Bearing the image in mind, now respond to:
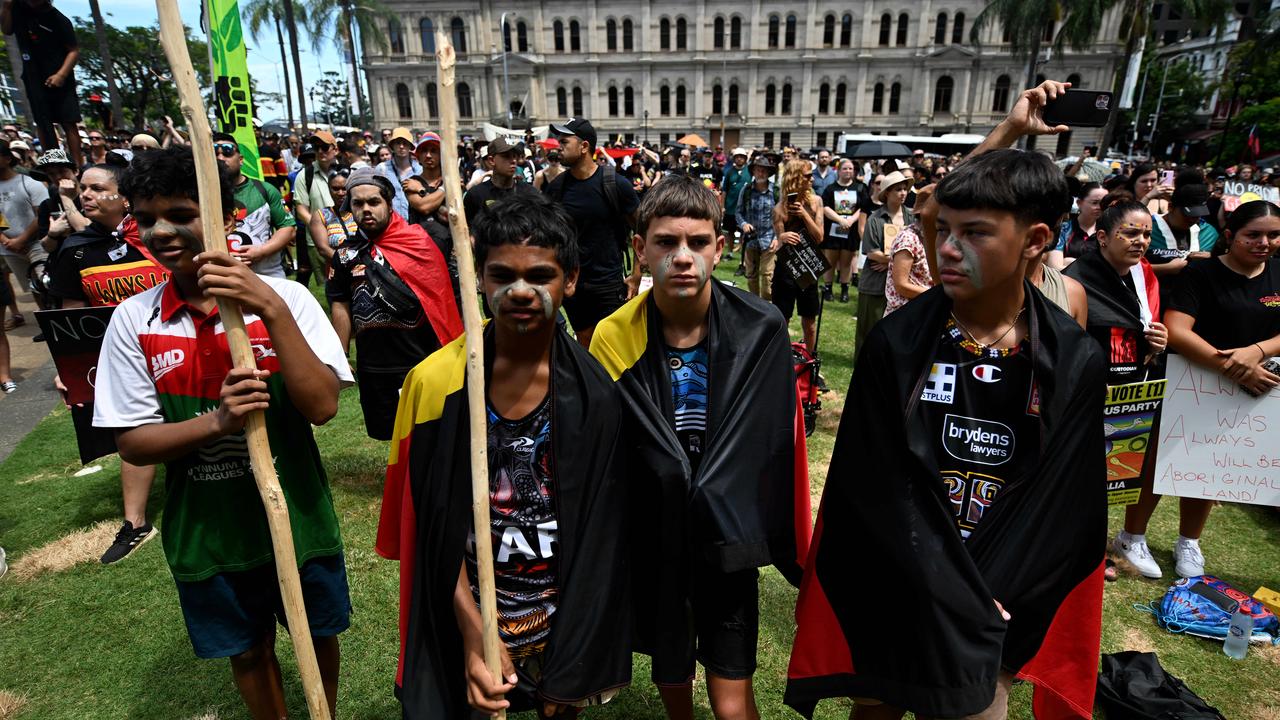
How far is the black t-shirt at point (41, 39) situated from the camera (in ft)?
20.0

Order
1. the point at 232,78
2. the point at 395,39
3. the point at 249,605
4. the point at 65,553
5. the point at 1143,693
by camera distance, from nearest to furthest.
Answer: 1. the point at 249,605
2. the point at 232,78
3. the point at 1143,693
4. the point at 65,553
5. the point at 395,39

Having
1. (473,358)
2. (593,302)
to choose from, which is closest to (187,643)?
(473,358)

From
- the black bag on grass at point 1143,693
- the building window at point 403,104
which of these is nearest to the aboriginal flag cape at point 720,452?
the black bag on grass at point 1143,693

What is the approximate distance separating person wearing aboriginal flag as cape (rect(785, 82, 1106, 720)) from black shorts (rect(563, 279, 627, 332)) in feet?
12.2

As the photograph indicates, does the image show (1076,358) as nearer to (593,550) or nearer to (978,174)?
(978,174)

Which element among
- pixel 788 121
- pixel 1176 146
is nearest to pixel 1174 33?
pixel 1176 146

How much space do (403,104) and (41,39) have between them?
2595 inches

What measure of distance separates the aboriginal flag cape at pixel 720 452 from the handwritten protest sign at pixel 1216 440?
106 inches

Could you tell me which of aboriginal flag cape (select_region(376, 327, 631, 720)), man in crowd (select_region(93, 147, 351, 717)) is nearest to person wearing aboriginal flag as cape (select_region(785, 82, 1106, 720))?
aboriginal flag cape (select_region(376, 327, 631, 720))

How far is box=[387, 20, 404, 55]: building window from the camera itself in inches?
2469

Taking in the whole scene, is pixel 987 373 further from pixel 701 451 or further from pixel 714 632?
pixel 714 632

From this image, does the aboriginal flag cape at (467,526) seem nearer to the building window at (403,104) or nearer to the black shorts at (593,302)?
the black shorts at (593,302)

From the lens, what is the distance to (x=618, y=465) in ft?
6.73

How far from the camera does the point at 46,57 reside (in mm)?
6398
